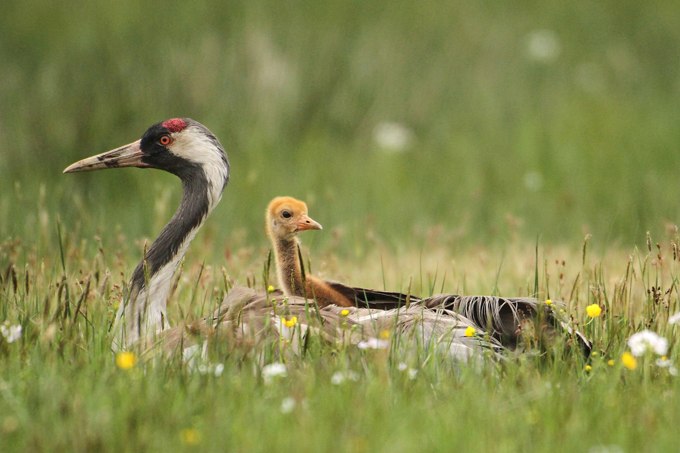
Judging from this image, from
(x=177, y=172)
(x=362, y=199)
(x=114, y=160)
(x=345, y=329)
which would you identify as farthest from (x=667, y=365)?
(x=362, y=199)

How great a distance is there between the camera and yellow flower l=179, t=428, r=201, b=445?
3.57m

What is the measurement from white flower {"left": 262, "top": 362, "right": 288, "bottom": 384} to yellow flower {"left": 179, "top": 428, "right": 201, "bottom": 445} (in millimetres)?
437

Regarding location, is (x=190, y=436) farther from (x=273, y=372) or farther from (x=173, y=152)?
(x=173, y=152)

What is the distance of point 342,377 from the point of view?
13.3 feet

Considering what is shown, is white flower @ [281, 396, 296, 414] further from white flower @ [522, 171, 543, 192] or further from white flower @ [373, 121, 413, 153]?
white flower @ [373, 121, 413, 153]

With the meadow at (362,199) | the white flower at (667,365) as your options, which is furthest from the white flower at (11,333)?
the white flower at (667,365)

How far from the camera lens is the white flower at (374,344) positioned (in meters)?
4.26

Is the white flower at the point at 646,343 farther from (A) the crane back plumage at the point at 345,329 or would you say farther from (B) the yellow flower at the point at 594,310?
(A) the crane back plumage at the point at 345,329

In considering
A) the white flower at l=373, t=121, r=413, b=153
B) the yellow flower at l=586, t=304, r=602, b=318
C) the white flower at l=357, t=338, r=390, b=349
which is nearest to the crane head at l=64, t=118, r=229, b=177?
the white flower at l=357, t=338, r=390, b=349

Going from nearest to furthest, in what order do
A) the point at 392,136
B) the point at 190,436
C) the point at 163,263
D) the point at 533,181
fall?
1. the point at 190,436
2. the point at 163,263
3. the point at 533,181
4. the point at 392,136

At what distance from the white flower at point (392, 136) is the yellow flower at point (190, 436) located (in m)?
6.61

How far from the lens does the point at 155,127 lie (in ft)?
18.1

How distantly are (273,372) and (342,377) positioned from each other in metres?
0.25

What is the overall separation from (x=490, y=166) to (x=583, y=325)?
5053 mm
